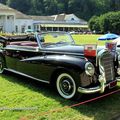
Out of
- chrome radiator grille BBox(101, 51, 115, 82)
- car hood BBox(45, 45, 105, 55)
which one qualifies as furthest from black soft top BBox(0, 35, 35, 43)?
chrome radiator grille BBox(101, 51, 115, 82)

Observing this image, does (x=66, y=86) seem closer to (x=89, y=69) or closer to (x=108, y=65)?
(x=89, y=69)

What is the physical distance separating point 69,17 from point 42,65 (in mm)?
112922

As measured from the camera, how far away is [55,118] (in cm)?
599

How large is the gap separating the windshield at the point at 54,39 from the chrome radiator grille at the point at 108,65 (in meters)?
1.76

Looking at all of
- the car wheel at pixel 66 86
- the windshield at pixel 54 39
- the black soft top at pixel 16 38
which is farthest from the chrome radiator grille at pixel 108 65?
the black soft top at pixel 16 38

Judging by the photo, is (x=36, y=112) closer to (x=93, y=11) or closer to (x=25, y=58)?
(x=25, y=58)

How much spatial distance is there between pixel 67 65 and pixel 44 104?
1.02m

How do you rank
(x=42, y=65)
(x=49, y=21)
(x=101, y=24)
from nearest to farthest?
(x=42, y=65)
(x=101, y=24)
(x=49, y=21)

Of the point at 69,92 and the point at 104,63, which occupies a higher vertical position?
the point at 104,63

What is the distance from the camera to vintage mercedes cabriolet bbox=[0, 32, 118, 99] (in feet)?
22.0

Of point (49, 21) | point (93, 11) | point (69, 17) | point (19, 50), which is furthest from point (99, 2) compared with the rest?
point (19, 50)

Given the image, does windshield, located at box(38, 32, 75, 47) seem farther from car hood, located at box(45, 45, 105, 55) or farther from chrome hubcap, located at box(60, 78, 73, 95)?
chrome hubcap, located at box(60, 78, 73, 95)

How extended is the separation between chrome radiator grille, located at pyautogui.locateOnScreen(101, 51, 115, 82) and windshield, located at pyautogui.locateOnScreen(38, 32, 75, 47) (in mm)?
1762

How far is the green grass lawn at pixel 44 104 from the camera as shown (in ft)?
20.0
